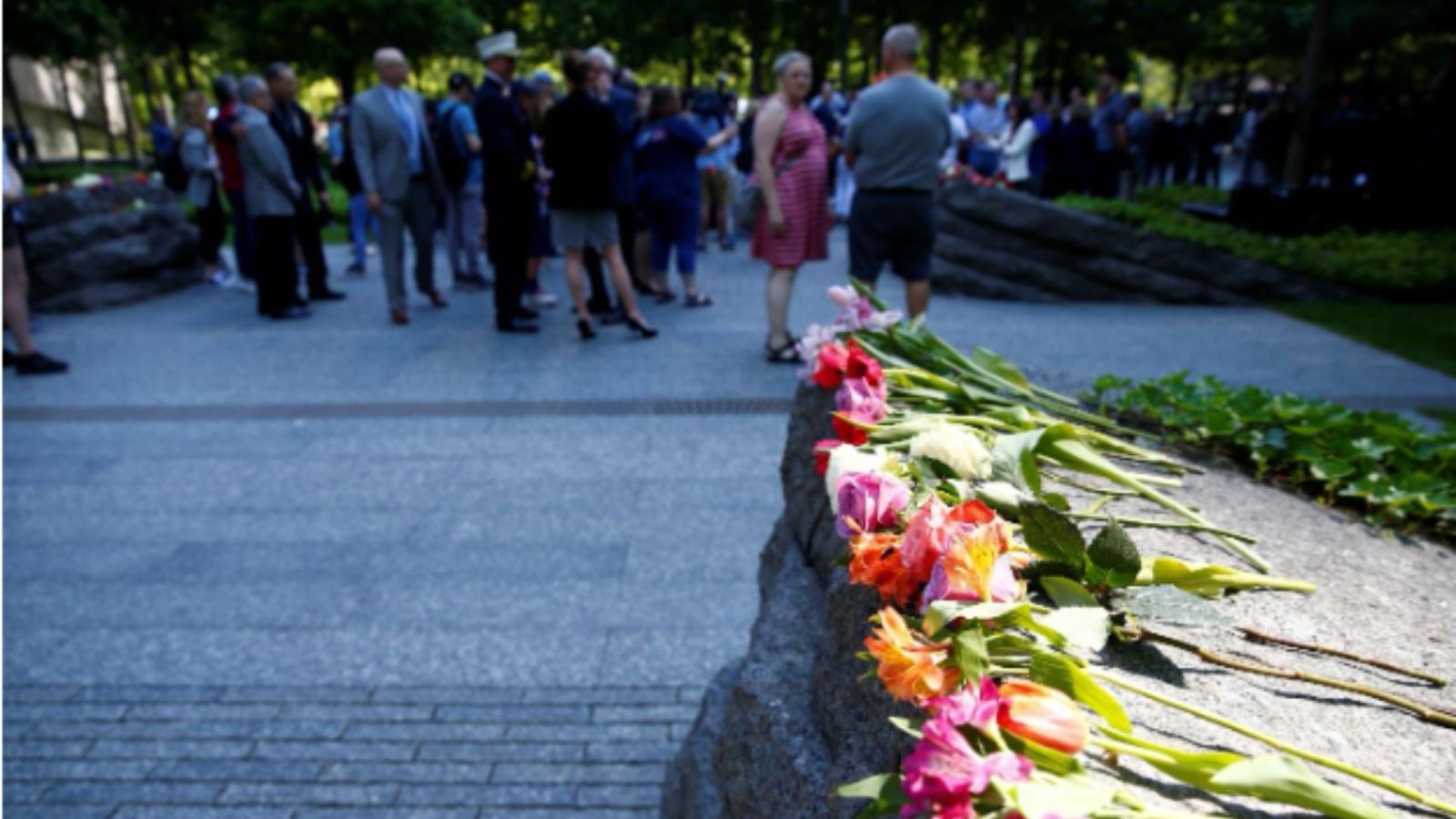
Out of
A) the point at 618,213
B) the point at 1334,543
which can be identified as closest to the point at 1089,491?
the point at 1334,543

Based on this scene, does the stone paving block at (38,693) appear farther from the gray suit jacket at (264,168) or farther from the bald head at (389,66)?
the gray suit jacket at (264,168)

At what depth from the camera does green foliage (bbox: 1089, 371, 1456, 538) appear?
2.32m

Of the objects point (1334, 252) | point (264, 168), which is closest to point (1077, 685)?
point (264, 168)

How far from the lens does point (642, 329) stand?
8555 millimetres

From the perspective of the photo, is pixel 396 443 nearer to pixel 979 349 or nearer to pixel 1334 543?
pixel 979 349

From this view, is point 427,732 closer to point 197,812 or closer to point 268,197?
point 197,812

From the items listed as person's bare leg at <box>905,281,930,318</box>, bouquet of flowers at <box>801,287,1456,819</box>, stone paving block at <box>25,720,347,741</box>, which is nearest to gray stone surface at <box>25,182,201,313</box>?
person's bare leg at <box>905,281,930,318</box>

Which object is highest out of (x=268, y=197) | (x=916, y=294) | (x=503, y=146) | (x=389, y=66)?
(x=389, y=66)

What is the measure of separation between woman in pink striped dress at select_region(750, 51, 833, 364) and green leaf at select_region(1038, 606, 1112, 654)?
583 centimetres

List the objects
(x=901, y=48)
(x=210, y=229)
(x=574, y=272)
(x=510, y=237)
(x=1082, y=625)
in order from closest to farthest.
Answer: (x=1082, y=625) < (x=901, y=48) < (x=574, y=272) < (x=510, y=237) < (x=210, y=229)

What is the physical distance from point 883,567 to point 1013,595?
19 centimetres

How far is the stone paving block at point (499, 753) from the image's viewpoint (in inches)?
122

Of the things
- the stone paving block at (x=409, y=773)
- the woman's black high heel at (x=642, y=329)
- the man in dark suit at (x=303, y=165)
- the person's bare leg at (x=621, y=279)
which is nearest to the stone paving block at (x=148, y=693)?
the stone paving block at (x=409, y=773)

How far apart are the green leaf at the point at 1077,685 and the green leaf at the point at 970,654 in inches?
2.3
